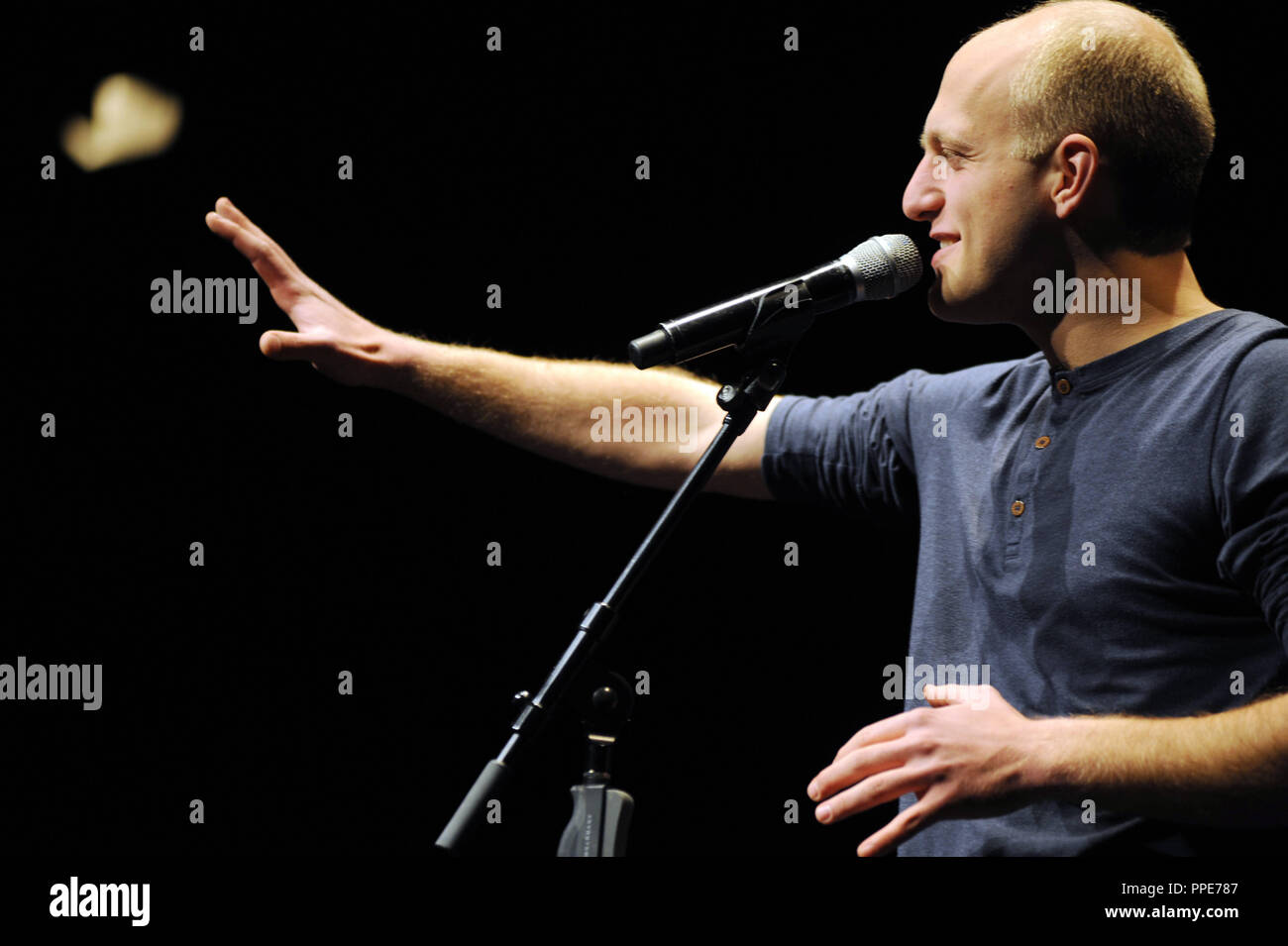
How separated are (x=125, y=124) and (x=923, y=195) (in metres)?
1.69

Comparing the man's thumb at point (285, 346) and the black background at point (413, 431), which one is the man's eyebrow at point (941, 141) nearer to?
the black background at point (413, 431)

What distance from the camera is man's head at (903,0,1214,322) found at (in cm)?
186

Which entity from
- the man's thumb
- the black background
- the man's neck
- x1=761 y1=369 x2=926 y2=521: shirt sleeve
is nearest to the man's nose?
the man's neck

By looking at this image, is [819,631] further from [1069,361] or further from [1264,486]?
[1264,486]

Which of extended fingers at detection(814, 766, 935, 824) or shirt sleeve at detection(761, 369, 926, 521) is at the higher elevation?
shirt sleeve at detection(761, 369, 926, 521)

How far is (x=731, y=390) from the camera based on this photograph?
1564mm

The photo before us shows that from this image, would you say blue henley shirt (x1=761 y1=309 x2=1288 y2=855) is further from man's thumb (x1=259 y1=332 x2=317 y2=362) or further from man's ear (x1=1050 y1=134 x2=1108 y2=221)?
man's thumb (x1=259 y1=332 x2=317 y2=362)

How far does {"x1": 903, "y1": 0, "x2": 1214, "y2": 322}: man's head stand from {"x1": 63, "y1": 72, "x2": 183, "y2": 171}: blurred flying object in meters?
1.64

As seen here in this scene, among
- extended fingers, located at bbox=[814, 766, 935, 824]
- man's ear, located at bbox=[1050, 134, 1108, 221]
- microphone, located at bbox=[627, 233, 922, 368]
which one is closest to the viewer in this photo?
extended fingers, located at bbox=[814, 766, 935, 824]

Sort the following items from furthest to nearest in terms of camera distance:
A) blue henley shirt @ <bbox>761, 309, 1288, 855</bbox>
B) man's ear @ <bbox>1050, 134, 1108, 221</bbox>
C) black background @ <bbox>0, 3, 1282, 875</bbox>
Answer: black background @ <bbox>0, 3, 1282, 875</bbox> → man's ear @ <bbox>1050, 134, 1108, 221</bbox> → blue henley shirt @ <bbox>761, 309, 1288, 855</bbox>

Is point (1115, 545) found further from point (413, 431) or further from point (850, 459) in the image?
point (413, 431)

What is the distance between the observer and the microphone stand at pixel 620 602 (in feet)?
4.67

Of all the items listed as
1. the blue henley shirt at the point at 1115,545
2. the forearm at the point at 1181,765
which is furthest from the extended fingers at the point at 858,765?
the blue henley shirt at the point at 1115,545

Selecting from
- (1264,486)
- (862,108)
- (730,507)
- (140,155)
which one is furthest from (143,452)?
(1264,486)
